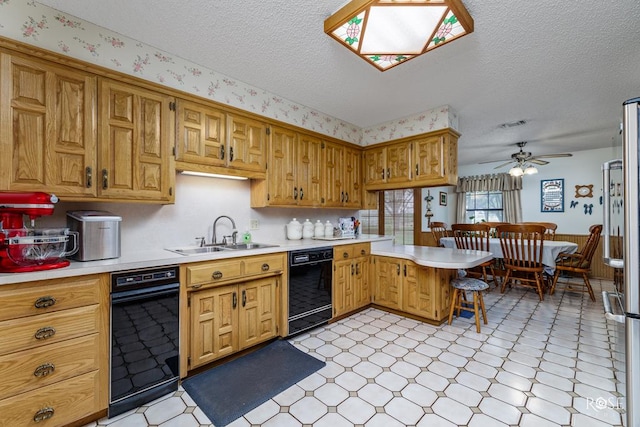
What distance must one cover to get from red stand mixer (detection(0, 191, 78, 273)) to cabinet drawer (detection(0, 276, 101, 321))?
0.10 m

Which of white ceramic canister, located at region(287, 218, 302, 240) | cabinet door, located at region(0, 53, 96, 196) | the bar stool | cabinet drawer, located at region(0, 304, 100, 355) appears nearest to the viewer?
cabinet drawer, located at region(0, 304, 100, 355)

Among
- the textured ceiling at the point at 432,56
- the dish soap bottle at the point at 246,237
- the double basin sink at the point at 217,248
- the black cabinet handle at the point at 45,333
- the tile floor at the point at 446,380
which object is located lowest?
the tile floor at the point at 446,380

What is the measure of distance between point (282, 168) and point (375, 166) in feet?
5.00

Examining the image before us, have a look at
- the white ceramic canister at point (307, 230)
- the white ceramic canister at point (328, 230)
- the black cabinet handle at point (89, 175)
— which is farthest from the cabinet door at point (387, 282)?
the black cabinet handle at point (89, 175)

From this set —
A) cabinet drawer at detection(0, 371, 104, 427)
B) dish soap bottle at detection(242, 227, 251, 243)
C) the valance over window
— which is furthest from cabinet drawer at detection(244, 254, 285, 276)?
the valance over window

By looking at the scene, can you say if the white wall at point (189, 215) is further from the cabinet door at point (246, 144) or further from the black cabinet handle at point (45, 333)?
the black cabinet handle at point (45, 333)

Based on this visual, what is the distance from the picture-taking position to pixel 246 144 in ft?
8.80

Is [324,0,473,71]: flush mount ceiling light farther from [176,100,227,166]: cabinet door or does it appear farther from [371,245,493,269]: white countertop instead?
[371,245,493,269]: white countertop

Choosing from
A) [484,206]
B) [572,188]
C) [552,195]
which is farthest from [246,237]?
[572,188]

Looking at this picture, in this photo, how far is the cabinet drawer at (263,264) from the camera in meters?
2.29

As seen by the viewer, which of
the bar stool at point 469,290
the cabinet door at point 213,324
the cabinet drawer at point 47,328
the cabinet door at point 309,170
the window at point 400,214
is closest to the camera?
the cabinet drawer at point 47,328

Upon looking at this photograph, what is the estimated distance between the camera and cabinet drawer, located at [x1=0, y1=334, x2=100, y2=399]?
132 centimetres

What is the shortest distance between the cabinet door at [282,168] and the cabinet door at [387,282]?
4.42 ft

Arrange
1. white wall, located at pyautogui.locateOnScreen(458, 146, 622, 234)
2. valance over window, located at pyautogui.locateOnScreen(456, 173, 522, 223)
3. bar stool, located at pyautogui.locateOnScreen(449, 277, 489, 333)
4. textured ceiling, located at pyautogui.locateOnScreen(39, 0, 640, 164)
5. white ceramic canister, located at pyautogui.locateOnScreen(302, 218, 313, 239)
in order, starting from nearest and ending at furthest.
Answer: textured ceiling, located at pyautogui.locateOnScreen(39, 0, 640, 164) < bar stool, located at pyautogui.locateOnScreen(449, 277, 489, 333) < white ceramic canister, located at pyautogui.locateOnScreen(302, 218, 313, 239) < white wall, located at pyautogui.locateOnScreen(458, 146, 622, 234) < valance over window, located at pyautogui.locateOnScreen(456, 173, 522, 223)
